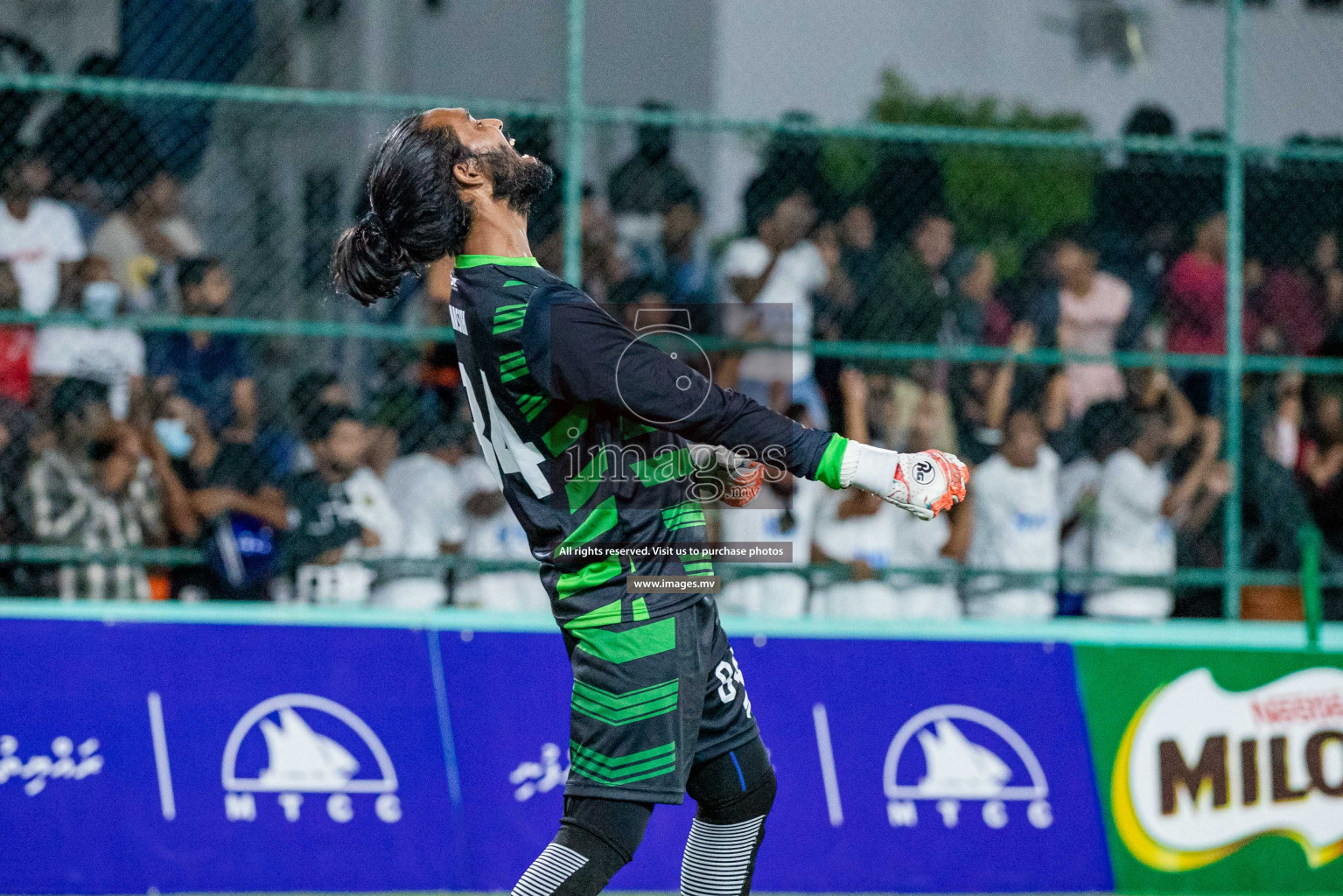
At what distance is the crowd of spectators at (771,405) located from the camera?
6754mm

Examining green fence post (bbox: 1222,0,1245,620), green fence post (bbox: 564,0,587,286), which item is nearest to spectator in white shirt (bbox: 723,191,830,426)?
green fence post (bbox: 564,0,587,286)

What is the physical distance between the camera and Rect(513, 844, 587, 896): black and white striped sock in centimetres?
331

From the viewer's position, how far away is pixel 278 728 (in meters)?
5.46

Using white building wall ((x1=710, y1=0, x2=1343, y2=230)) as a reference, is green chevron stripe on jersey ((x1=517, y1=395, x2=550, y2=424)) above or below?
below

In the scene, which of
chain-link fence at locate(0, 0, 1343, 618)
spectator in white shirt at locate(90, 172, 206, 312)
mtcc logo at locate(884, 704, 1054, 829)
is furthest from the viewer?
spectator in white shirt at locate(90, 172, 206, 312)

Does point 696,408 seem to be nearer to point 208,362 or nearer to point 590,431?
point 590,431

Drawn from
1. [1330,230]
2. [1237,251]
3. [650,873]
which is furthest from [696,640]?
[1330,230]

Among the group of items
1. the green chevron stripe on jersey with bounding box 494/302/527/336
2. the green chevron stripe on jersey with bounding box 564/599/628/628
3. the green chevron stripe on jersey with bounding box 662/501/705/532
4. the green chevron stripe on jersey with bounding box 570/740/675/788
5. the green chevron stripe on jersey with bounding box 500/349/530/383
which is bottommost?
the green chevron stripe on jersey with bounding box 570/740/675/788

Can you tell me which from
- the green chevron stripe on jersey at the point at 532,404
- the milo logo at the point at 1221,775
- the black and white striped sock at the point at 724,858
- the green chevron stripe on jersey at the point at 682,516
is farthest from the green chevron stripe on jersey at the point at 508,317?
the milo logo at the point at 1221,775

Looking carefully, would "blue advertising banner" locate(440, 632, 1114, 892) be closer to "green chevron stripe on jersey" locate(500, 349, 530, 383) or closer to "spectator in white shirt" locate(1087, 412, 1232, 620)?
"spectator in white shirt" locate(1087, 412, 1232, 620)

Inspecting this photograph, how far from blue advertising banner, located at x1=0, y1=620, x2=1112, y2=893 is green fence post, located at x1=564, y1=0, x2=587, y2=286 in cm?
169

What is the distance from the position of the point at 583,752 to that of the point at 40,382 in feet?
15.1

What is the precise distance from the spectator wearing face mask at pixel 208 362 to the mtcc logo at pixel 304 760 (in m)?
1.92

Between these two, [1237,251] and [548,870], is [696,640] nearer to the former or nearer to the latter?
[548,870]
